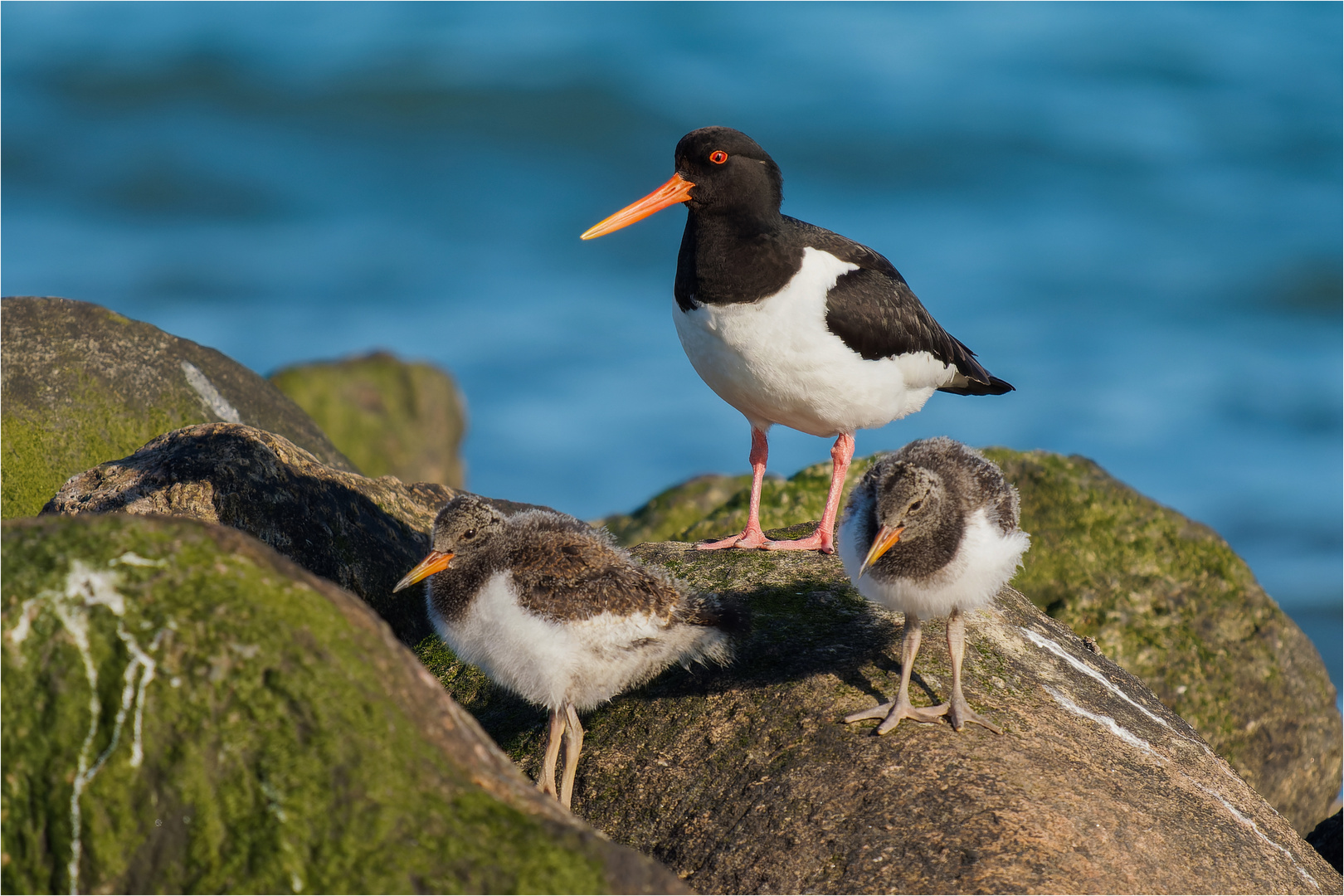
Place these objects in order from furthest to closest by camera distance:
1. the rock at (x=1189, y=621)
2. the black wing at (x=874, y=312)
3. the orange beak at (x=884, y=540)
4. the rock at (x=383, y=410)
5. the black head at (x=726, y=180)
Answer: the rock at (x=383, y=410)
the rock at (x=1189, y=621)
the black head at (x=726, y=180)
the black wing at (x=874, y=312)
the orange beak at (x=884, y=540)

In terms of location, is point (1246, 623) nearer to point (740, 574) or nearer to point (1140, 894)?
point (740, 574)

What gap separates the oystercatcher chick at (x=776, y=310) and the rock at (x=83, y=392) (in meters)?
3.47

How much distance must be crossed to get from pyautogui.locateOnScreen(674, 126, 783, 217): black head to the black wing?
1.48 ft

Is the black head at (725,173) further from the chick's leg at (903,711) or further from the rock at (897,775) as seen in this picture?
the chick's leg at (903,711)

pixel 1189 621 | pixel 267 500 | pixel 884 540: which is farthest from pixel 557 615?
pixel 1189 621

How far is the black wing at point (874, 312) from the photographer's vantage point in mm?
7512

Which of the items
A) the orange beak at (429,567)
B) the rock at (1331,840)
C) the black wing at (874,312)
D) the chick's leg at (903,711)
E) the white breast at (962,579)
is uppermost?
the black wing at (874,312)

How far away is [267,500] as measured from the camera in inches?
264

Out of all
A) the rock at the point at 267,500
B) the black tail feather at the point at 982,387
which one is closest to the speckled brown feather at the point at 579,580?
the rock at the point at 267,500

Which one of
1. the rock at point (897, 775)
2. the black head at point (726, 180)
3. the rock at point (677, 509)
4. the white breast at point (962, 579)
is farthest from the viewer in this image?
the rock at point (677, 509)

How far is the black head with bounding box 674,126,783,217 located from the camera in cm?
764

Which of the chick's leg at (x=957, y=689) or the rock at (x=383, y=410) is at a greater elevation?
the rock at (x=383, y=410)

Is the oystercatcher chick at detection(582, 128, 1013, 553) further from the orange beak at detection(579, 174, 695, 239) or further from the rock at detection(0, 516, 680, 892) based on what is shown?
the rock at detection(0, 516, 680, 892)

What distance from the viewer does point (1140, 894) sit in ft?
14.8
